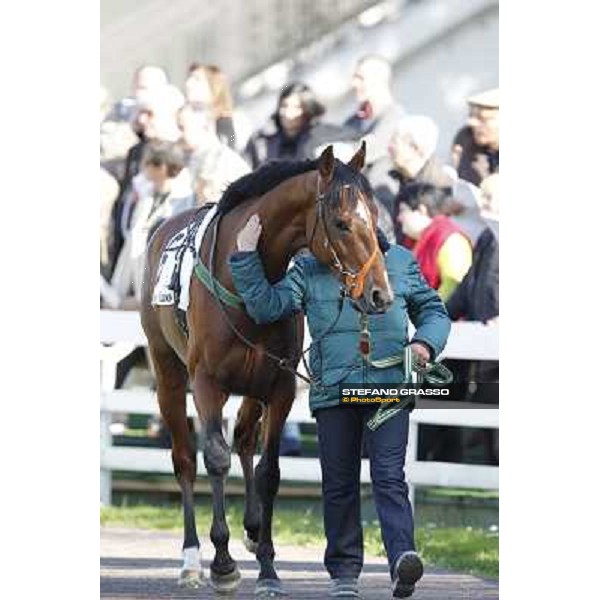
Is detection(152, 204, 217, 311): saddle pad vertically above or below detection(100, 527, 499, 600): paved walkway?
above

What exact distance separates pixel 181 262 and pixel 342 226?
1.23 metres

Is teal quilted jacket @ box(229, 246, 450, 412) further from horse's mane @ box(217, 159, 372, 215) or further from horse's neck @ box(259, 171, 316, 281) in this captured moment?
horse's mane @ box(217, 159, 372, 215)

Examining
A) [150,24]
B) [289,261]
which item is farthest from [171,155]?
[289,261]

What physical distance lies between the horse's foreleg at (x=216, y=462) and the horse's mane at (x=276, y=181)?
75cm

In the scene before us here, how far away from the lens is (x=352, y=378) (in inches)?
353

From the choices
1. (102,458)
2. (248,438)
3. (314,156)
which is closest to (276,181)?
(248,438)

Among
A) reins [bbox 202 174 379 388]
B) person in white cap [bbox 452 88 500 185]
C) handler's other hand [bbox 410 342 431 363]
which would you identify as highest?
person in white cap [bbox 452 88 500 185]

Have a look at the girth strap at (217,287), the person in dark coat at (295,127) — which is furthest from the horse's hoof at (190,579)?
the person in dark coat at (295,127)

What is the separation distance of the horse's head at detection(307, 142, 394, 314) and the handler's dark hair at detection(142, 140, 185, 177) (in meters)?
3.94

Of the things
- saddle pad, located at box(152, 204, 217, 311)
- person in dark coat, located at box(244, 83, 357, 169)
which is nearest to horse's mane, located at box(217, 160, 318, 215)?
saddle pad, located at box(152, 204, 217, 311)

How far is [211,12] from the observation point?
12.7 m

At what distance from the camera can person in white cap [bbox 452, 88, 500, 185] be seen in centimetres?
1201
